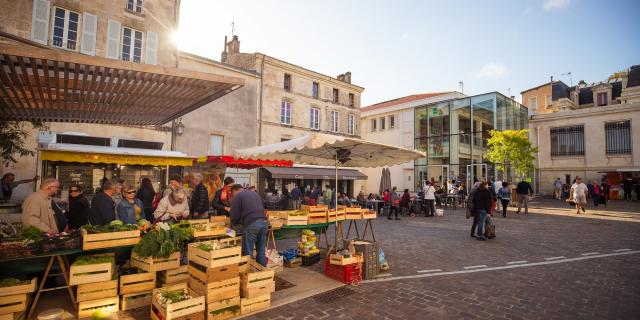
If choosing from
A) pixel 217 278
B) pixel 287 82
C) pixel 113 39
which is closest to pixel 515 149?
pixel 287 82

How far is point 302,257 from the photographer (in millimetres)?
6531

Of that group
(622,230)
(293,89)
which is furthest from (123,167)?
(622,230)

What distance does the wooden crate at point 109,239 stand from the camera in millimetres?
4156

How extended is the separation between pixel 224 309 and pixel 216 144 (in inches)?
636

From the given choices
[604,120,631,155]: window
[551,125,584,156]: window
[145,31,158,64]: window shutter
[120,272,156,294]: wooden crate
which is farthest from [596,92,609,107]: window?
[120,272,156,294]: wooden crate

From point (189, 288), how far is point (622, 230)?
45.1 ft

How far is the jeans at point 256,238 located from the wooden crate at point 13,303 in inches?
109

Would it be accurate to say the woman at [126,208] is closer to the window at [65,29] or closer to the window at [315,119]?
the window at [65,29]

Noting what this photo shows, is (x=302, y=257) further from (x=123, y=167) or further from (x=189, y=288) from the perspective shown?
(x=123, y=167)

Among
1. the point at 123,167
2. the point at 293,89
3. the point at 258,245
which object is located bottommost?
the point at 258,245

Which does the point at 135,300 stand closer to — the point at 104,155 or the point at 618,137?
the point at 104,155

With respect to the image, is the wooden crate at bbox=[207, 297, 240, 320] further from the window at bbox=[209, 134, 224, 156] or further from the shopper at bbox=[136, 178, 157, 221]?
the window at bbox=[209, 134, 224, 156]

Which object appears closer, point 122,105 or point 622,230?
point 122,105

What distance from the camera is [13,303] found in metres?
3.69
